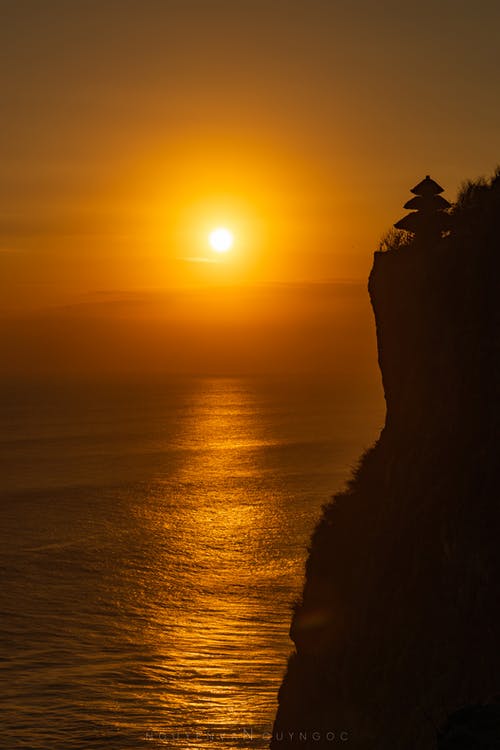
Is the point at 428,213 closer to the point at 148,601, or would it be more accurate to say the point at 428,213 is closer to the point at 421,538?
the point at 421,538

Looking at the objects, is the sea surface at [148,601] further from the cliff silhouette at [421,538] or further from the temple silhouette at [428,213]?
the temple silhouette at [428,213]

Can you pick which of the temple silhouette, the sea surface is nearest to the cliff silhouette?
the temple silhouette

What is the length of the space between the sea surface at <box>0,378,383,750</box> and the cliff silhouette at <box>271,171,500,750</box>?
19.5m

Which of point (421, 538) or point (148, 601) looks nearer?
point (421, 538)

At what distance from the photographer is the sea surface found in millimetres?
47281

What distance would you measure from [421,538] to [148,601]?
48023mm

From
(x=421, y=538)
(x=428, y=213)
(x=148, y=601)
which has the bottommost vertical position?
(x=148, y=601)

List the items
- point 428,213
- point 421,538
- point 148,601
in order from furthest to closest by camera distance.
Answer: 1. point 148,601
2. point 428,213
3. point 421,538

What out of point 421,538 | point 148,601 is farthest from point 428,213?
point 148,601

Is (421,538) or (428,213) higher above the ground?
(428,213)

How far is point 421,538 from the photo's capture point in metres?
23.4

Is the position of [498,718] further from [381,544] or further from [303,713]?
[303,713]

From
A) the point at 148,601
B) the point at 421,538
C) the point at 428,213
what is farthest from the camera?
the point at 148,601

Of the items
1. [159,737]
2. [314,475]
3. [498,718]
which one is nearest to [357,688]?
[498,718]
